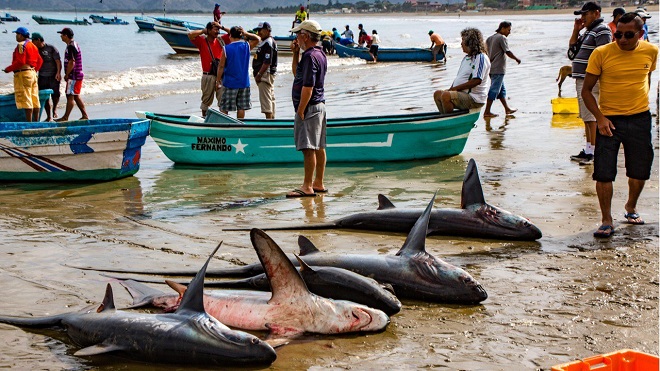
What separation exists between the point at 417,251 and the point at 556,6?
202007 mm

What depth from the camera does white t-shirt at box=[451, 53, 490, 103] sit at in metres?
12.1

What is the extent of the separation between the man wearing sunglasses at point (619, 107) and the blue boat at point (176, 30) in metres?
44.7

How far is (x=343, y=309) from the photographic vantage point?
5.61 metres

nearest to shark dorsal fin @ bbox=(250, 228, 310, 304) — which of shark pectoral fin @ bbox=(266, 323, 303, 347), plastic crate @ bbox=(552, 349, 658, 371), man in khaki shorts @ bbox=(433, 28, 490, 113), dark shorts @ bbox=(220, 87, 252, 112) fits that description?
shark pectoral fin @ bbox=(266, 323, 303, 347)

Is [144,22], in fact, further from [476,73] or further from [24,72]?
[476,73]

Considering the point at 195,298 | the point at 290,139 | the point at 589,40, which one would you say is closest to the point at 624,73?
the point at 589,40

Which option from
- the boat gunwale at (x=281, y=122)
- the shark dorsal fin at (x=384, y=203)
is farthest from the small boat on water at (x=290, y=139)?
the shark dorsal fin at (x=384, y=203)

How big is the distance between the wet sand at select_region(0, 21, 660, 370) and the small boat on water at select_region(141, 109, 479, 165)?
225mm

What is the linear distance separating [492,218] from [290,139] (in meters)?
4.79

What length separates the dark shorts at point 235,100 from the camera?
14.1 meters

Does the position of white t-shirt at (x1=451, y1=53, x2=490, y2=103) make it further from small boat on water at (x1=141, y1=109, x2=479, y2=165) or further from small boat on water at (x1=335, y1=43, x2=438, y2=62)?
small boat on water at (x1=335, y1=43, x2=438, y2=62)

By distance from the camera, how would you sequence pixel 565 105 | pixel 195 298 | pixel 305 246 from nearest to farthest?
pixel 195 298, pixel 305 246, pixel 565 105

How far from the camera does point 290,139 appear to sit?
12.1 m

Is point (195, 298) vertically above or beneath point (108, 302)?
above
